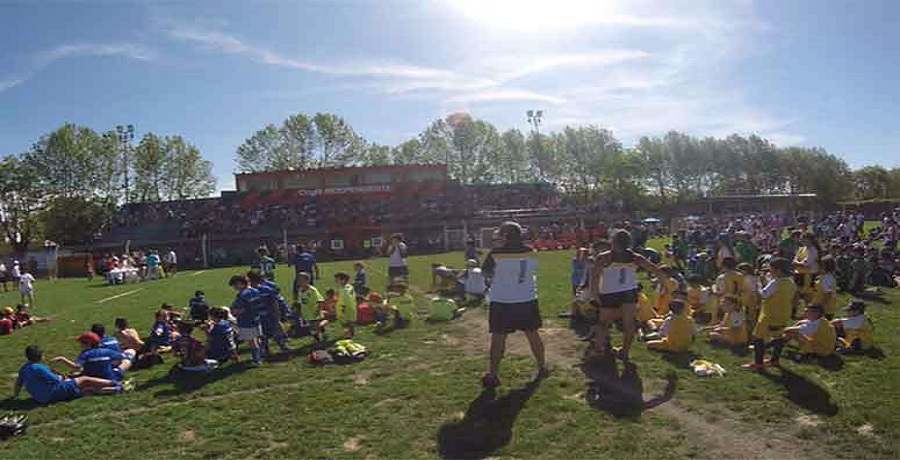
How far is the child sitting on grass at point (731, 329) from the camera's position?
27.5 ft

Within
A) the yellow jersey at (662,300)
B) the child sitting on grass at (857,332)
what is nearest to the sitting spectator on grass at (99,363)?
the yellow jersey at (662,300)

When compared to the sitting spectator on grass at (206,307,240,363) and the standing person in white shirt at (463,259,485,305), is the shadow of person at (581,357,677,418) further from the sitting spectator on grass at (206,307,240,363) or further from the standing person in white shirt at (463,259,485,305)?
the standing person in white shirt at (463,259,485,305)

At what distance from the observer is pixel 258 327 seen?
8.66 metres

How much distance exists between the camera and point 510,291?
675 centimetres

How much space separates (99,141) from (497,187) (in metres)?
41.1

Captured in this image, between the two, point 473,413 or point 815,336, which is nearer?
point 473,413

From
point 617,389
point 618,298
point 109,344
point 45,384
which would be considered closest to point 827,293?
point 618,298

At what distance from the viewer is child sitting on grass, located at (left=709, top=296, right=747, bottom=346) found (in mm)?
8391

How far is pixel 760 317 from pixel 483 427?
435cm

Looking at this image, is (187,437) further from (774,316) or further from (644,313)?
(644,313)

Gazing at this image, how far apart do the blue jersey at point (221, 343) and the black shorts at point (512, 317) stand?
4.41 meters

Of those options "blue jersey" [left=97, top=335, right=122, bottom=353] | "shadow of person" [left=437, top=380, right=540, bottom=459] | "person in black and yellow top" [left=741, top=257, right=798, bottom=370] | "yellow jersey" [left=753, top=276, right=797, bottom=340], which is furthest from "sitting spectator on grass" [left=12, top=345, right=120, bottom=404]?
"yellow jersey" [left=753, top=276, right=797, bottom=340]

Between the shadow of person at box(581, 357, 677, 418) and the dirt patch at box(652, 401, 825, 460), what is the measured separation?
437 mm

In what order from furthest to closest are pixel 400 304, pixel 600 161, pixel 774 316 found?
pixel 600 161, pixel 400 304, pixel 774 316
